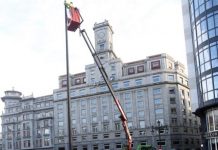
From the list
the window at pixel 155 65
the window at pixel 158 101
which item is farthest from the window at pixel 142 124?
the window at pixel 155 65

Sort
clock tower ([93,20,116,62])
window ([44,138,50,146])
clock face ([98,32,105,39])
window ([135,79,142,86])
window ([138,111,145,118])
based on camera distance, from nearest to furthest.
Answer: window ([138,111,145,118]) → window ([135,79,142,86]) → clock tower ([93,20,116,62]) → clock face ([98,32,105,39]) → window ([44,138,50,146])

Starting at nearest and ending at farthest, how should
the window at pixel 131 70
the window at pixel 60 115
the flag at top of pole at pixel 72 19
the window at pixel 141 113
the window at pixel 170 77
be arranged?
1. the flag at top of pole at pixel 72 19
2. the window at pixel 170 77
3. the window at pixel 141 113
4. the window at pixel 131 70
5. the window at pixel 60 115

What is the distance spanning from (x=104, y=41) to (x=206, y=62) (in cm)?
5886

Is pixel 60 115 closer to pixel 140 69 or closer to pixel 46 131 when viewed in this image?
pixel 46 131

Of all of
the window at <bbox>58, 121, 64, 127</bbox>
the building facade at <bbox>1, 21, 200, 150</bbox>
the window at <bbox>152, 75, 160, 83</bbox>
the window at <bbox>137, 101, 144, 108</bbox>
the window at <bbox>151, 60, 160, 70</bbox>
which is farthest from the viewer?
the window at <bbox>58, 121, 64, 127</bbox>

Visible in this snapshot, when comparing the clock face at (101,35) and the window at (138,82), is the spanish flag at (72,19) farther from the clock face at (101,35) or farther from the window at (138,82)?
the clock face at (101,35)

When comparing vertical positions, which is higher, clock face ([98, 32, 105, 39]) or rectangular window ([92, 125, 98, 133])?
clock face ([98, 32, 105, 39])

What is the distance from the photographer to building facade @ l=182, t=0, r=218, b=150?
44656 millimetres

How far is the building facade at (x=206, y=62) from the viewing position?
44656 millimetres

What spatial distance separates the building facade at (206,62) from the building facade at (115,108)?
36.5 meters

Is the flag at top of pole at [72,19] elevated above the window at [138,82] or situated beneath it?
situated beneath

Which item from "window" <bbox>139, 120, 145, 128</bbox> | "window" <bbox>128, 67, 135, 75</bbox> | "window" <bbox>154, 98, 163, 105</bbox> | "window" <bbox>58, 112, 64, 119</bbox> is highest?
"window" <bbox>128, 67, 135, 75</bbox>

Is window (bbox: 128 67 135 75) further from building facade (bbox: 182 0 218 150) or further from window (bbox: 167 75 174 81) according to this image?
building facade (bbox: 182 0 218 150)

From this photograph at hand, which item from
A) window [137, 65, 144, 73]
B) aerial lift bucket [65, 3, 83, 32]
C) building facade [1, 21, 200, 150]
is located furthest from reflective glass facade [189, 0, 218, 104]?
window [137, 65, 144, 73]
